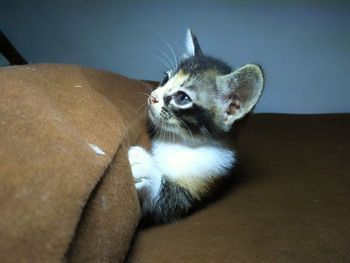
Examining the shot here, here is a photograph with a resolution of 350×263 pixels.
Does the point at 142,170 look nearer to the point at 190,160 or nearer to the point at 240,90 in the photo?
the point at 190,160

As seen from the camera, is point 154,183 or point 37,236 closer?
point 37,236

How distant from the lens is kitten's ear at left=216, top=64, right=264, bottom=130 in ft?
3.54

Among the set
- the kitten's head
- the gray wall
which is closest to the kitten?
the kitten's head

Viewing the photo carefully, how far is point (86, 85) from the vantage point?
98 centimetres

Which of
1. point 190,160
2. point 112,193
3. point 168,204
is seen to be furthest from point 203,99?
point 112,193

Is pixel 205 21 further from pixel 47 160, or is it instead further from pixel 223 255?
pixel 47 160

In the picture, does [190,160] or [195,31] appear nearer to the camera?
[190,160]

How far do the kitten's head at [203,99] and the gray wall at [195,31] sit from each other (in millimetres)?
598

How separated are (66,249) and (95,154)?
190mm

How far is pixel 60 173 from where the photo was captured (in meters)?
0.58

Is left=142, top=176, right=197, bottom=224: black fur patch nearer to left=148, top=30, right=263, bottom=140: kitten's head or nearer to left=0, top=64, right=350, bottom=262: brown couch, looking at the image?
left=0, top=64, right=350, bottom=262: brown couch

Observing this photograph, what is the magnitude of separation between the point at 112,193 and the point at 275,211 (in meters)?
0.55

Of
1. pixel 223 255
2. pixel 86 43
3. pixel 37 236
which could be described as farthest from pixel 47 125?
pixel 86 43

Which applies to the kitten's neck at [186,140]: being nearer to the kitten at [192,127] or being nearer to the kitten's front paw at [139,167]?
the kitten at [192,127]
